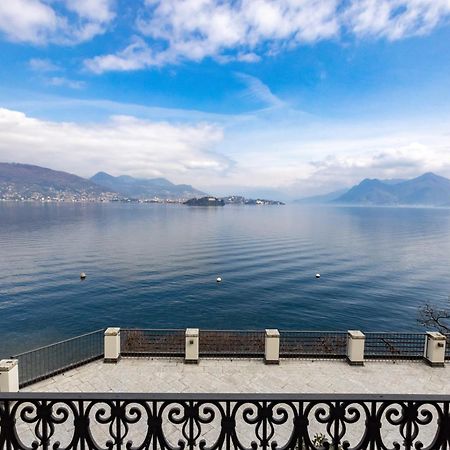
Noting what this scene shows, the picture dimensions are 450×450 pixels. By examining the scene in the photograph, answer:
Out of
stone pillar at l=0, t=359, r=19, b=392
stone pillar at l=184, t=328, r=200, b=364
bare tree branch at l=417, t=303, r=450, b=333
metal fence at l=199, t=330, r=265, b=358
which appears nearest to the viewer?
stone pillar at l=0, t=359, r=19, b=392

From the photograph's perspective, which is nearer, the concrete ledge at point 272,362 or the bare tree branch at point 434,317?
the concrete ledge at point 272,362

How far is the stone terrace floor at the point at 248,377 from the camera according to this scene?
12828mm

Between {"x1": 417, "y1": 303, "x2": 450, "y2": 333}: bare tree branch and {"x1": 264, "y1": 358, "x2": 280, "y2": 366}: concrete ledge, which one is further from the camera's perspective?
{"x1": 417, "y1": 303, "x2": 450, "y2": 333}: bare tree branch

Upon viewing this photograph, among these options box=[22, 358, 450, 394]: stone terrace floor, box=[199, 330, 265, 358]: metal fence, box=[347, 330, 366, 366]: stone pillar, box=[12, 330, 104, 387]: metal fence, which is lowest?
box=[12, 330, 104, 387]: metal fence

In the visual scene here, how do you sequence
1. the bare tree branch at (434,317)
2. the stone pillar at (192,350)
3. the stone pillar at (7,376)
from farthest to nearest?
the bare tree branch at (434,317)
the stone pillar at (192,350)
the stone pillar at (7,376)

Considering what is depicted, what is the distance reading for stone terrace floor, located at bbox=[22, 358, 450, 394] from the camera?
12.8 metres

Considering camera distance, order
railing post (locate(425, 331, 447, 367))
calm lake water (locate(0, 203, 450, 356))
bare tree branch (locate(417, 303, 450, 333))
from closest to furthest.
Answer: railing post (locate(425, 331, 447, 367)) < bare tree branch (locate(417, 303, 450, 333)) < calm lake water (locate(0, 203, 450, 356))

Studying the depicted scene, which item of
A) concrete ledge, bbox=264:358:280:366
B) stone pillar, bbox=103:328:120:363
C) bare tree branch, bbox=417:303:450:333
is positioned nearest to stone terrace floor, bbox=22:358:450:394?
concrete ledge, bbox=264:358:280:366

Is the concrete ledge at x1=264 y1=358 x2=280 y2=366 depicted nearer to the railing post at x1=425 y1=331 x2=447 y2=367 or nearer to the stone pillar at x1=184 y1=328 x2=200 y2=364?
the stone pillar at x1=184 y1=328 x2=200 y2=364

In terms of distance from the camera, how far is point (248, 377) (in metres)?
13.7

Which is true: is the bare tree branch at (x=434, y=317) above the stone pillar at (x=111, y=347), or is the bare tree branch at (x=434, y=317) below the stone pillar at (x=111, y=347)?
below

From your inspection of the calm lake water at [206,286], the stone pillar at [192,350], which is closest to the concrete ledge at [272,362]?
the stone pillar at [192,350]

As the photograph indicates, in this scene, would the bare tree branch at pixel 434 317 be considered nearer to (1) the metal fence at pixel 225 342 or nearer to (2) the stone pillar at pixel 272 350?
(1) the metal fence at pixel 225 342

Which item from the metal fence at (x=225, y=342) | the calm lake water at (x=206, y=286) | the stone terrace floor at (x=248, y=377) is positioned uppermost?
the stone terrace floor at (x=248, y=377)
